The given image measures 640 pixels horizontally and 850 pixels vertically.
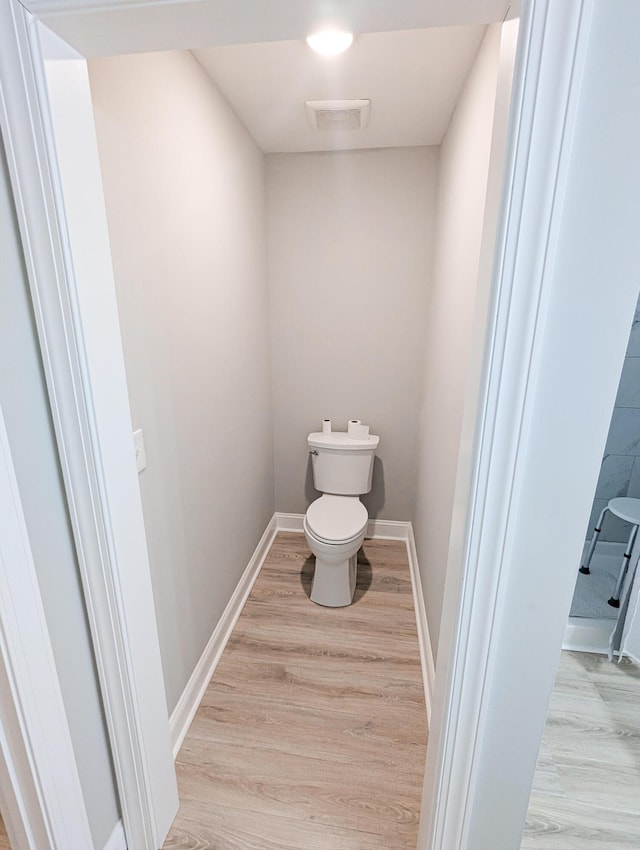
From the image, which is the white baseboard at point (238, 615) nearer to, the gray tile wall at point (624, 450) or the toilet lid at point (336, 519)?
the toilet lid at point (336, 519)

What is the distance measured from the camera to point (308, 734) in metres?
1.58

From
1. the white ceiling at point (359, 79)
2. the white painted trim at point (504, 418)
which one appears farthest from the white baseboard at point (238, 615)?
the white ceiling at point (359, 79)

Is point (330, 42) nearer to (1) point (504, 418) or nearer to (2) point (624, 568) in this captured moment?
(1) point (504, 418)

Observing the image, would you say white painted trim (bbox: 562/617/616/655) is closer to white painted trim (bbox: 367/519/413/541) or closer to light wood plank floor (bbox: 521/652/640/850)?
light wood plank floor (bbox: 521/652/640/850)

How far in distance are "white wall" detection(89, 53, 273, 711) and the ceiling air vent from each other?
34 centimetres

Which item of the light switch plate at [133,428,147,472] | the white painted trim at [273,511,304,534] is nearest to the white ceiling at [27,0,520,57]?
the light switch plate at [133,428,147,472]

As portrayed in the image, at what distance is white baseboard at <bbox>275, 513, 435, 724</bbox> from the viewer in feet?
5.69

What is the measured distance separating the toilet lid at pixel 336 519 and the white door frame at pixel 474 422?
1.06m

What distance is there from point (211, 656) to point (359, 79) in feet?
7.55

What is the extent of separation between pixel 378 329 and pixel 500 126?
1.78 metres

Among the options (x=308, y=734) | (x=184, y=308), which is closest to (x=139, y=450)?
(x=184, y=308)

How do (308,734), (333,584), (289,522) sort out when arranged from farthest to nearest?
(289,522) → (333,584) → (308,734)

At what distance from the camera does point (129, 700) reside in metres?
1.07

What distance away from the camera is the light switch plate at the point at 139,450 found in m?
1.20
